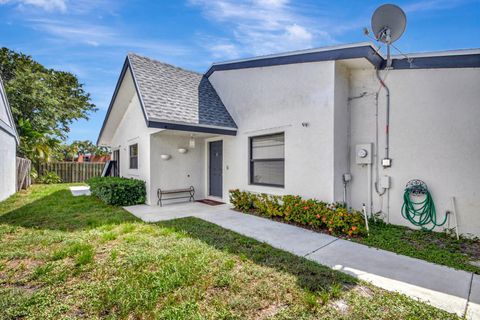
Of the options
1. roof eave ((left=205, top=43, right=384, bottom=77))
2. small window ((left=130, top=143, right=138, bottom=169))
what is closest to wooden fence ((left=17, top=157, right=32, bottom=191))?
small window ((left=130, top=143, right=138, bottom=169))

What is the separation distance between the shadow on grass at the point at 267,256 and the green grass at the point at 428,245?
1.86 meters

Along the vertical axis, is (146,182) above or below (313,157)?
below

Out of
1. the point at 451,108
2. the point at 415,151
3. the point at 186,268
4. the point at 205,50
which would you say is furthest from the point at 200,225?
the point at 205,50

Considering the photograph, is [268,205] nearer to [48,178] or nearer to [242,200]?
[242,200]

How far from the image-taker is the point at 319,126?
22.0ft

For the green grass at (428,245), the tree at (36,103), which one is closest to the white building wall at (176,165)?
the green grass at (428,245)

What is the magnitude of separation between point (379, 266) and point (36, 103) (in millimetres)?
23435

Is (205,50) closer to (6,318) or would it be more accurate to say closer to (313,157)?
(313,157)

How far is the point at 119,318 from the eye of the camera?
2.61m

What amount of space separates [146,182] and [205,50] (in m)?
6.90

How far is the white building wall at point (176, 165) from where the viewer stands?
899cm

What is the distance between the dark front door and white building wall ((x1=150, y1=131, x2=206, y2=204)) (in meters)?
0.35

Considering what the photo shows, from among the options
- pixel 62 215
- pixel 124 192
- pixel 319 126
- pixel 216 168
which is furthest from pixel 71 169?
pixel 319 126

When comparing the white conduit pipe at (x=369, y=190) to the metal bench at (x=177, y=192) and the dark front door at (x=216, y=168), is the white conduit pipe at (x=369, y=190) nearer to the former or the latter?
the dark front door at (x=216, y=168)
